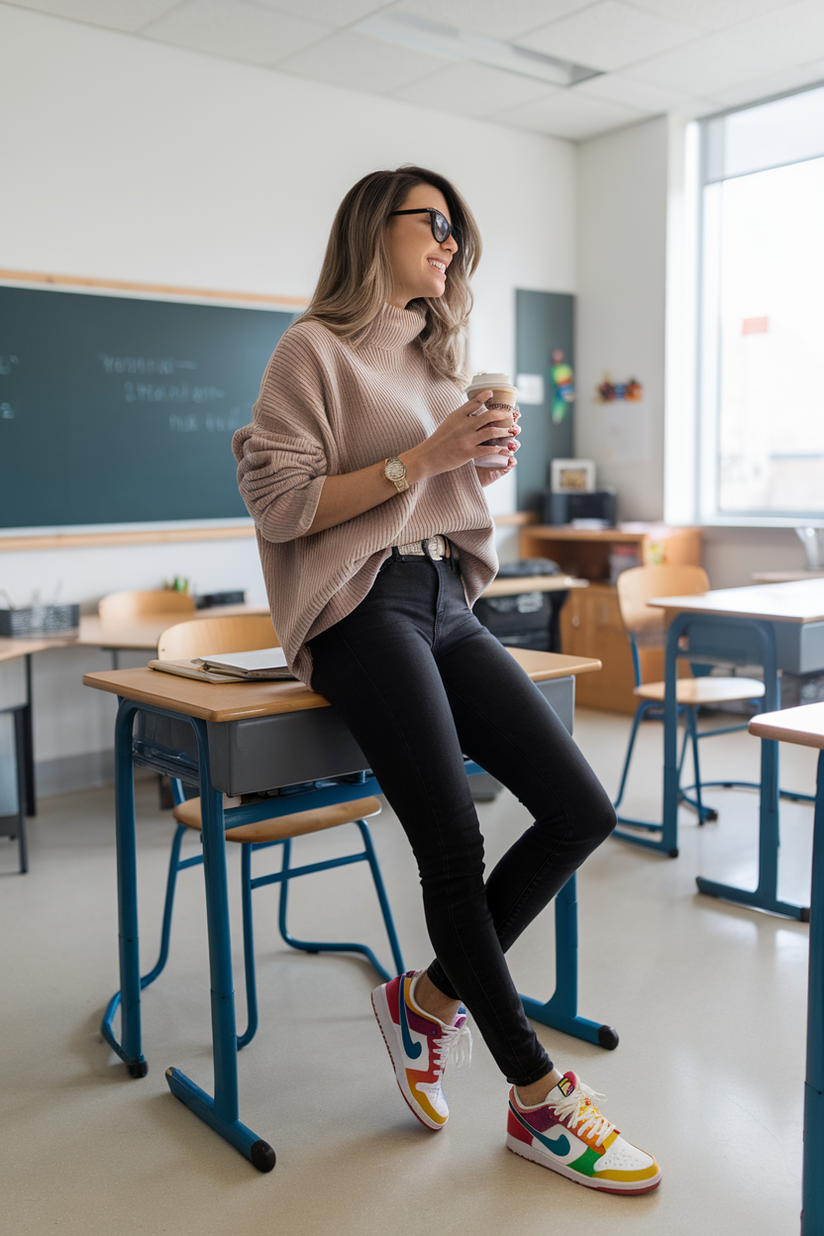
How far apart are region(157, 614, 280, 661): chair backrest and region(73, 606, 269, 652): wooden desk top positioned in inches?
34.2

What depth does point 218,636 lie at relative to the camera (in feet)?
7.52

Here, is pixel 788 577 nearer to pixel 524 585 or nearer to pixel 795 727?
pixel 524 585

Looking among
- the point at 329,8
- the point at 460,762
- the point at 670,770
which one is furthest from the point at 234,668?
the point at 329,8

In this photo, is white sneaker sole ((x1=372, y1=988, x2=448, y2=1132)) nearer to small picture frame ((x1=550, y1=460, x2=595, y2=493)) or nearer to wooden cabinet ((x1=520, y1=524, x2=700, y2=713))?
wooden cabinet ((x1=520, y1=524, x2=700, y2=713))

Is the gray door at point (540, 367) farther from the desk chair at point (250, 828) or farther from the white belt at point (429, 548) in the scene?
the white belt at point (429, 548)

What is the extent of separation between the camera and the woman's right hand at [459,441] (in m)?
1.63

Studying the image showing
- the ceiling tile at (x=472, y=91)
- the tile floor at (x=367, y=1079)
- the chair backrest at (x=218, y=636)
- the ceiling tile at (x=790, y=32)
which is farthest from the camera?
the ceiling tile at (x=472, y=91)

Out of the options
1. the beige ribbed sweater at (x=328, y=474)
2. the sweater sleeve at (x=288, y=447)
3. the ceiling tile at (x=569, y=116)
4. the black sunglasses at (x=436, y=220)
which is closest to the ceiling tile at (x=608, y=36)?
the ceiling tile at (x=569, y=116)

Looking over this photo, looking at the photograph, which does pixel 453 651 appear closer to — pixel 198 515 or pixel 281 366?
pixel 281 366

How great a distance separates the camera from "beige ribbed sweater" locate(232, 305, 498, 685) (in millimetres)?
1666

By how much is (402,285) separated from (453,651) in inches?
24.8

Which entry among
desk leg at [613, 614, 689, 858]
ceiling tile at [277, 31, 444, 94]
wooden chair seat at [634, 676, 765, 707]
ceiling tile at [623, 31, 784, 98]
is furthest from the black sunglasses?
ceiling tile at [623, 31, 784, 98]

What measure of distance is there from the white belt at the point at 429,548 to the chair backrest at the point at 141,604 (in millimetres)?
2394

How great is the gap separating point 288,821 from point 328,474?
2.44 ft
